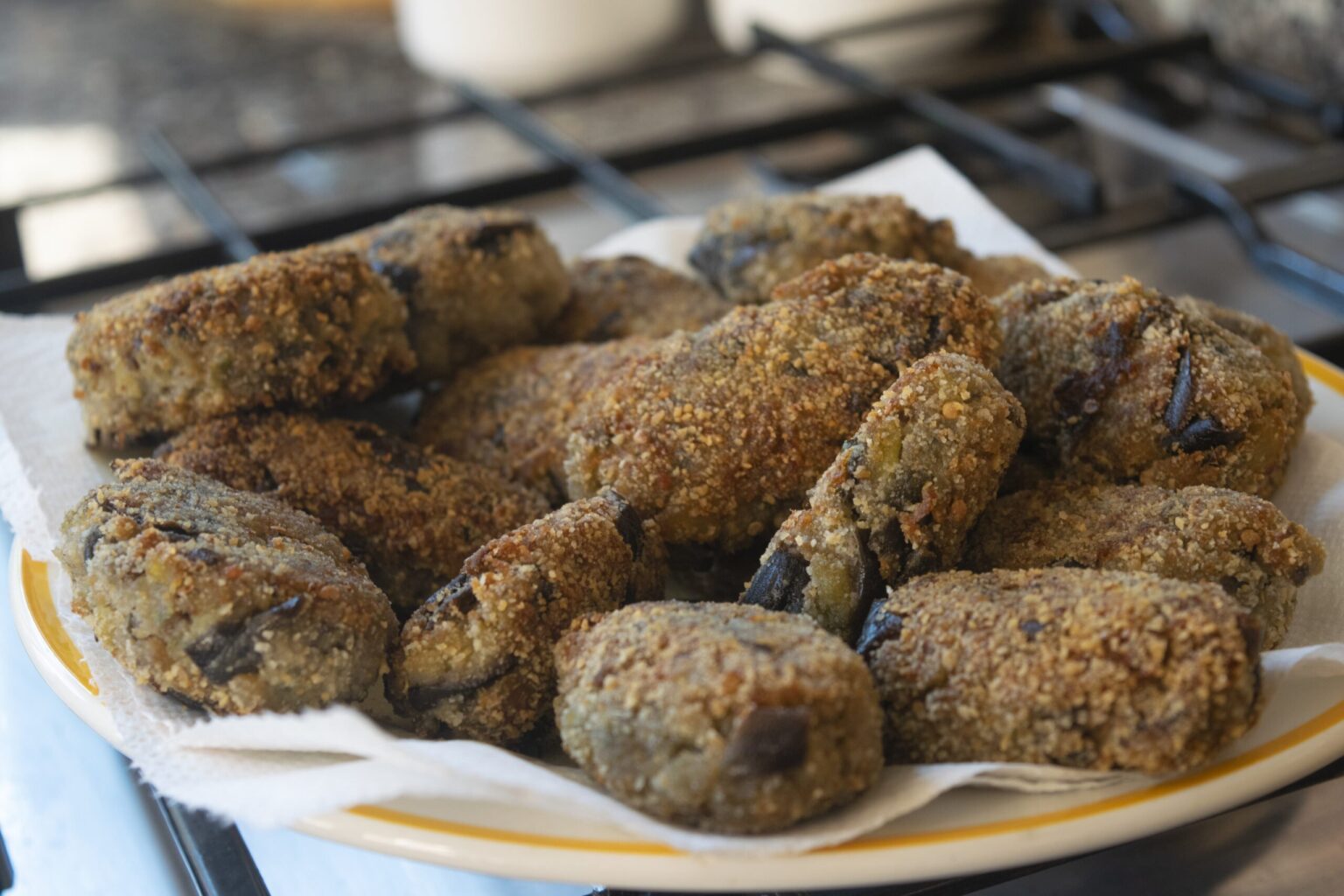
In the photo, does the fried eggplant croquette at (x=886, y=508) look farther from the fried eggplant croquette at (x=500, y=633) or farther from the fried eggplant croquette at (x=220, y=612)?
the fried eggplant croquette at (x=220, y=612)

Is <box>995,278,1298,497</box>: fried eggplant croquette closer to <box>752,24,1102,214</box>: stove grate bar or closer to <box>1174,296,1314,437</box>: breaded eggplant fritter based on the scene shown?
A: <box>1174,296,1314,437</box>: breaded eggplant fritter

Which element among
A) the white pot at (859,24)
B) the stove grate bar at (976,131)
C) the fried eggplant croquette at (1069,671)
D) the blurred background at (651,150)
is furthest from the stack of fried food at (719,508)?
the white pot at (859,24)

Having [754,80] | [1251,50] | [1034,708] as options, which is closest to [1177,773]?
[1034,708]

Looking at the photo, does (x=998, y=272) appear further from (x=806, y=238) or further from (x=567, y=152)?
(x=567, y=152)

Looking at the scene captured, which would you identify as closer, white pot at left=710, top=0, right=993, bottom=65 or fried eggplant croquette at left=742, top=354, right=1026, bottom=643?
fried eggplant croquette at left=742, top=354, right=1026, bottom=643

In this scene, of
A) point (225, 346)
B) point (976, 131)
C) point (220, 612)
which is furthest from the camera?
point (976, 131)

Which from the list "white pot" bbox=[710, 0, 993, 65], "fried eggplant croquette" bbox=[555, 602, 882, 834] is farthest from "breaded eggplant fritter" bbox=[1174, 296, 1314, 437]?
"white pot" bbox=[710, 0, 993, 65]

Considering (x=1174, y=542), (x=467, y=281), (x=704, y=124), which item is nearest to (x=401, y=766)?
(x=1174, y=542)
